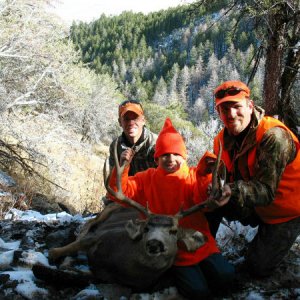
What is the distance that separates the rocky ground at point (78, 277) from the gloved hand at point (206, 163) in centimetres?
103

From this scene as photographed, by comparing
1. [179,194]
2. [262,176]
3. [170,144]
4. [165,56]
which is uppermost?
[165,56]

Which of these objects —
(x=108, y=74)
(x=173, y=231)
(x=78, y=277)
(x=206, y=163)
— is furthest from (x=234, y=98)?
(x=108, y=74)

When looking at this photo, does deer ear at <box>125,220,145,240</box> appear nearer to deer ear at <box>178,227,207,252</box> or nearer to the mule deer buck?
the mule deer buck

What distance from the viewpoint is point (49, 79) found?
18078 millimetres

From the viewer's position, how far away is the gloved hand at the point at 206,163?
3.73 metres

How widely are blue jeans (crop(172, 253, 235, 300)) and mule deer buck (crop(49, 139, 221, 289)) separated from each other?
178 millimetres

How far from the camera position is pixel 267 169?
3.52 metres

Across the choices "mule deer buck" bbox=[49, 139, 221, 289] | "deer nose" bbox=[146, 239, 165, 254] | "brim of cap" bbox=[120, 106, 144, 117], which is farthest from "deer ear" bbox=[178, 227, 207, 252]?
"brim of cap" bbox=[120, 106, 144, 117]

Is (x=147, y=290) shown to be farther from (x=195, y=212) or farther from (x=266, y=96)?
(x=266, y=96)

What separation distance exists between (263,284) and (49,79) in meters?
15.7

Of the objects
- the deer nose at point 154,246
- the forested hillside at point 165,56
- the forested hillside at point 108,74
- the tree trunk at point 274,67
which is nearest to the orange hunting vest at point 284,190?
the deer nose at point 154,246

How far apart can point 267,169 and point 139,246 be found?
4.02ft

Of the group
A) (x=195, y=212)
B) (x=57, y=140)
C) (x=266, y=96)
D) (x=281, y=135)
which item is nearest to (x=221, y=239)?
(x=195, y=212)

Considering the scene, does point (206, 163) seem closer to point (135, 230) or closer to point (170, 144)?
point (170, 144)
